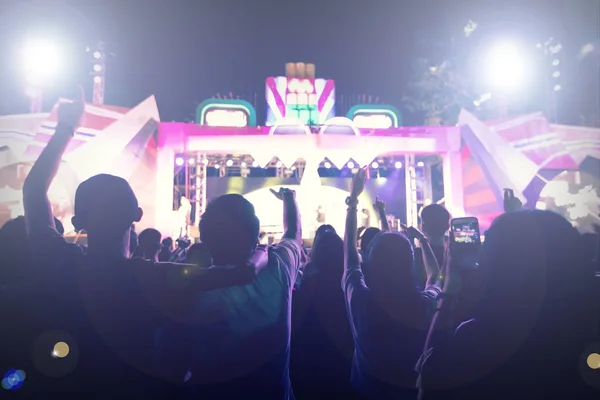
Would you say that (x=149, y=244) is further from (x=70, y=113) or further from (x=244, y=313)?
(x=244, y=313)

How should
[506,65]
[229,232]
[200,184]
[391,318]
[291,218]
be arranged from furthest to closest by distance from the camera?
[506,65] → [200,184] → [291,218] → [391,318] → [229,232]

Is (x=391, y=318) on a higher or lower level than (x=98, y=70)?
lower

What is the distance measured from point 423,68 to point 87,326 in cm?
2460

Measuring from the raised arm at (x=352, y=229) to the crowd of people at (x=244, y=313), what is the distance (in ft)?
0.10

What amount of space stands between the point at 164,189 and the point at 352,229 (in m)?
10.6

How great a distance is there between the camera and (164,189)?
12258 mm

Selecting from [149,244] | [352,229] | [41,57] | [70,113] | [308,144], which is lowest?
[149,244]

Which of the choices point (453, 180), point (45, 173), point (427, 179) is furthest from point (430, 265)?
point (427, 179)

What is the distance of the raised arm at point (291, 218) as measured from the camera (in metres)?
2.47

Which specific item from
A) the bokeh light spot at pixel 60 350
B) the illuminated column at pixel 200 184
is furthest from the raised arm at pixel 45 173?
the illuminated column at pixel 200 184

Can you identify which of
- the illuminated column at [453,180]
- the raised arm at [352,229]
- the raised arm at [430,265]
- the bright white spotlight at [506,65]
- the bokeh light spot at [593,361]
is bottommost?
the bokeh light spot at [593,361]

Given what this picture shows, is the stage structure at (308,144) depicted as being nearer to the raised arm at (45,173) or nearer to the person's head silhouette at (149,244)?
the person's head silhouette at (149,244)

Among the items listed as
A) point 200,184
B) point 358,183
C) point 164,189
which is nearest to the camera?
point 358,183

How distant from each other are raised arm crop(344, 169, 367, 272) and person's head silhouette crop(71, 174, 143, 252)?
120cm
